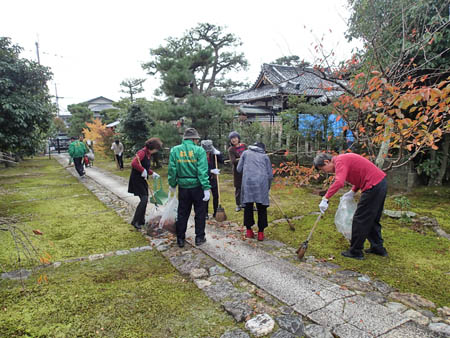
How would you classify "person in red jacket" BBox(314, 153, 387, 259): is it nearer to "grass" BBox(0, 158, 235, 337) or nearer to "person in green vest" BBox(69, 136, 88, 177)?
"grass" BBox(0, 158, 235, 337)

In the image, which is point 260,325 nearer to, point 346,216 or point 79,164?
point 346,216

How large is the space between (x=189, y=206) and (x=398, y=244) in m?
3.08

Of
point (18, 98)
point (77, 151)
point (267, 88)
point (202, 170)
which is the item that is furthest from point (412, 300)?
point (267, 88)

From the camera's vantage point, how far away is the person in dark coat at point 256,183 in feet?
14.0

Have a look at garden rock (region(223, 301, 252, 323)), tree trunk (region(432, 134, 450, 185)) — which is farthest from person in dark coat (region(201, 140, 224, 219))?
tree trunk (region(432, 134, 450, 185))

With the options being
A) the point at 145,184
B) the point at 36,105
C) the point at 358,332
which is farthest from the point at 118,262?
the point at 36,105

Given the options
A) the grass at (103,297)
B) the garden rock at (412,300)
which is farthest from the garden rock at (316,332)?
the garden rock at (412,300)

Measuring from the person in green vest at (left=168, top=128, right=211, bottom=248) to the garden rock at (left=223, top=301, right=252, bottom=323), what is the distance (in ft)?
5.35

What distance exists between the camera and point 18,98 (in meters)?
6.47

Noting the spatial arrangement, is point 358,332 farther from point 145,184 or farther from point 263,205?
point 145,184

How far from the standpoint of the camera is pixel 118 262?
12.4 ft

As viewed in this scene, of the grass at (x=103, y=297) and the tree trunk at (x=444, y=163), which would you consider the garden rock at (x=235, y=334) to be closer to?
the grass at (x=103, y=297)

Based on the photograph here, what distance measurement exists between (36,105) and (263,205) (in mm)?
5985

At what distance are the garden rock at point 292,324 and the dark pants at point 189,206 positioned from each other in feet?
6.51
